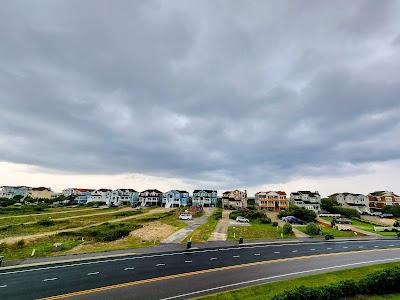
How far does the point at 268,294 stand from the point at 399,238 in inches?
1962

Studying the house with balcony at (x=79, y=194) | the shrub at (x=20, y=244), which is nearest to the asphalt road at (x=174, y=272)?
the shrub at (x=20, y=244)

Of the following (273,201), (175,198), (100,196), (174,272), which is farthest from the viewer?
(100,196)

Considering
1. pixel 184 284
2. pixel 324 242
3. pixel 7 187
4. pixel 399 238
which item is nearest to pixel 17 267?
pixel 184 284

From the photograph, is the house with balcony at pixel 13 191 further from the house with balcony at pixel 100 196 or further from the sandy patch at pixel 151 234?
the sandy patch at pixel 151 234

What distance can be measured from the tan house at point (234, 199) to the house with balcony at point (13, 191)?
409 ft

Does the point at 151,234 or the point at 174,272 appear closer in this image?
the point at 174,272

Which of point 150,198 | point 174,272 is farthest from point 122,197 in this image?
point 174,272

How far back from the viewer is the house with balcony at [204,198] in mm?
125375

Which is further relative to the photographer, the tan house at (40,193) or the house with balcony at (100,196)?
the tan house at (40,193)

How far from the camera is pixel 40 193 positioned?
15762 centimetres

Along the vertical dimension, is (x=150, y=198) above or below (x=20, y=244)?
above

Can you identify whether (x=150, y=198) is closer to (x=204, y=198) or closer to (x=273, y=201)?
(x=204, y=198)

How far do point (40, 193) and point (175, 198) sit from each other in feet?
310

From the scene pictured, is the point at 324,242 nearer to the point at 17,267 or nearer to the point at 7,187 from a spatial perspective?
the point at 17,267
